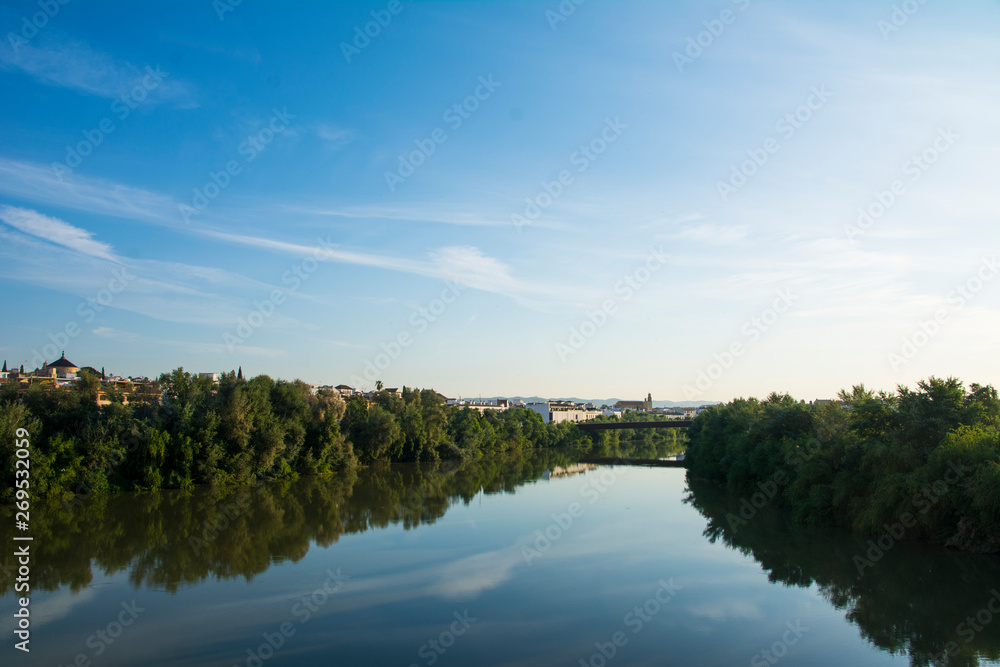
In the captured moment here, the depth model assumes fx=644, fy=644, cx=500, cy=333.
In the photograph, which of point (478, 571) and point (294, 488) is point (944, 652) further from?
point (294, 488)

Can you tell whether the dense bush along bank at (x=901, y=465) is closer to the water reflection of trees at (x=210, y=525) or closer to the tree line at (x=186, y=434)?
the water reflection of trees at (x=210, y=525)

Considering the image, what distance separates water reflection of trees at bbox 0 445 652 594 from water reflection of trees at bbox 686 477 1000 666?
13.6 m

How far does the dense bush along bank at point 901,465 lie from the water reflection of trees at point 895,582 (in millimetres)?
792

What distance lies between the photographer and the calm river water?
1245cm

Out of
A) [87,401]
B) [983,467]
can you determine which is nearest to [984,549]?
[983,467]

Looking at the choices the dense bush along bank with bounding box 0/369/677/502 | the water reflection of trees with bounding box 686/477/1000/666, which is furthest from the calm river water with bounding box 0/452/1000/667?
the dense bush along bank with bounding box 0/369/677/502

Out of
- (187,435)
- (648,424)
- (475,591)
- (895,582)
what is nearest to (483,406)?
(648,424)

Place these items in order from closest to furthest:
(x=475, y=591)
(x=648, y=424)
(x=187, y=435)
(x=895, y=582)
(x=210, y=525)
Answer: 1. (x=475, y=591)
2. (x=895, y=582)
3. (x=210, y=525)
4. (x=187, y=435)
5. (x=648, y=424)

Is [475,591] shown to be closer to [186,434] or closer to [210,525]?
[210,525]

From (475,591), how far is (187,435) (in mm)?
A: 23315

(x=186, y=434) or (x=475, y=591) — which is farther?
(x=186, y=434)

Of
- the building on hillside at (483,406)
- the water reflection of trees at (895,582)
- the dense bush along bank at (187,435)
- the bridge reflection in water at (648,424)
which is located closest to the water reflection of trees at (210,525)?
the dense bush along bank at (187,435)

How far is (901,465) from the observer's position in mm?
21391

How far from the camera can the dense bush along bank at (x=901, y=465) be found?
1905cm
